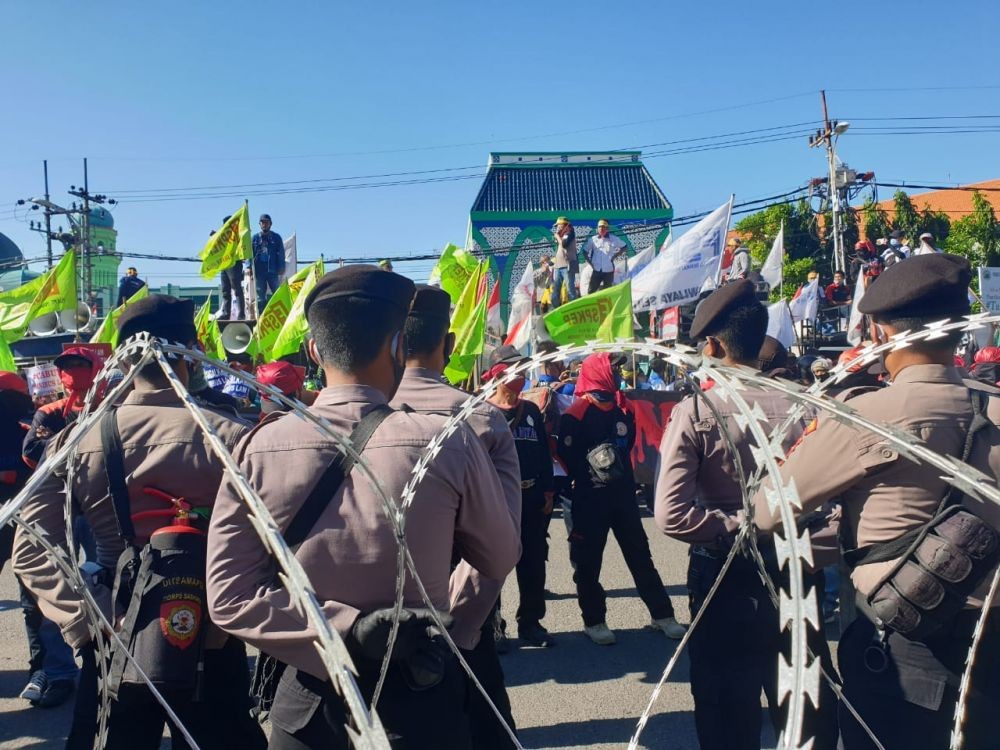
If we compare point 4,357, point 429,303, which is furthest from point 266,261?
point 429,303

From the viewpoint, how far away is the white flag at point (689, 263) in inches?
435

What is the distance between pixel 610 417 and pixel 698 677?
120 inches

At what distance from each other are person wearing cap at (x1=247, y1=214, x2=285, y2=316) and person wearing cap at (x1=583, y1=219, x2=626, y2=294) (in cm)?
575

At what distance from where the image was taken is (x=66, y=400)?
5176 millimetres

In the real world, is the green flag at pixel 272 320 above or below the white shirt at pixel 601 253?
below

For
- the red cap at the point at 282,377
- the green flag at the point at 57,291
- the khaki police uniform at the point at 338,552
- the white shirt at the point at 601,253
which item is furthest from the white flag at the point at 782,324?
the khaki police uniform at the point at 338,552

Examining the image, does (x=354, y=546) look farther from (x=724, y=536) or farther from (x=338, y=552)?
(x=724, y=536)

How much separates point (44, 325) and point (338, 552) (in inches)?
746

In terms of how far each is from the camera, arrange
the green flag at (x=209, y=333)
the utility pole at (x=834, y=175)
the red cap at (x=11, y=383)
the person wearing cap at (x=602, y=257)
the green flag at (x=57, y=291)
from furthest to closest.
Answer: the utility pole at (x=834, y=175)
the person wearing cap at (x=602, y=257)
the green flag at (x=209, y=333)
the green flag at (x=57, y=291)
the red cap at (x=11, y=383)

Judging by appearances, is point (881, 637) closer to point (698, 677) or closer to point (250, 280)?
point (698, 677)

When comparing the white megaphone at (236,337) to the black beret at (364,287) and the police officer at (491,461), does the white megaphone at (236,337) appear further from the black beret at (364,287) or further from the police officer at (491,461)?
the black beret at (364,287)

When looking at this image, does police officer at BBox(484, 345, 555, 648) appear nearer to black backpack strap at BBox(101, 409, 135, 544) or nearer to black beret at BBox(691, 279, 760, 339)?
black beret at BBox(691, 279, 760, 339)

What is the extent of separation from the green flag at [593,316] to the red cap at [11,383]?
4.62 meters

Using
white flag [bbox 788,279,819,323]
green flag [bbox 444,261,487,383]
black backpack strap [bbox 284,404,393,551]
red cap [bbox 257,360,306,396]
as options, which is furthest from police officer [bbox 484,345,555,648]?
white flag [bbox 788,279,819,323]
